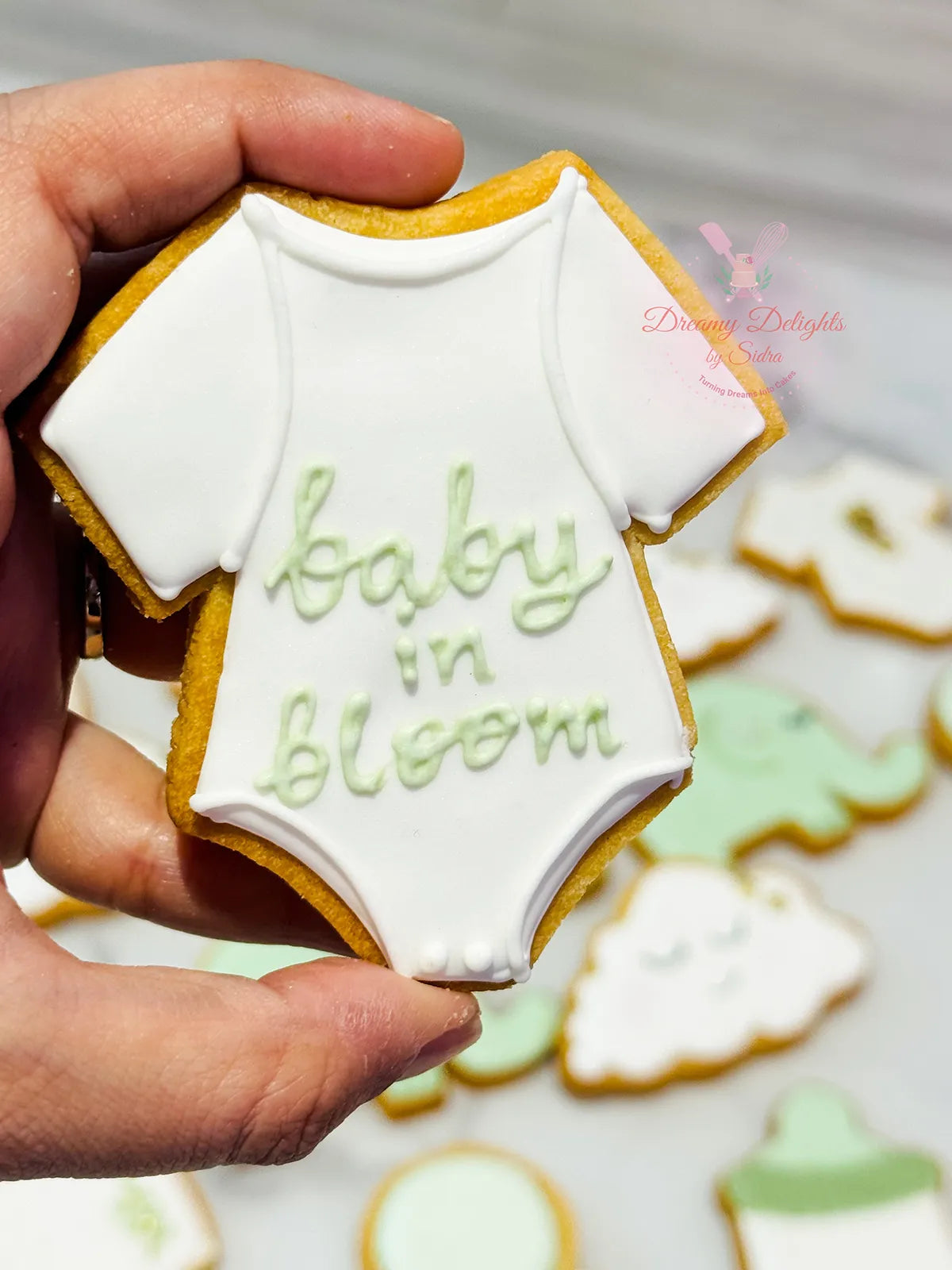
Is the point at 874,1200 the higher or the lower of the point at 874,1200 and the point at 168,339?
the lower

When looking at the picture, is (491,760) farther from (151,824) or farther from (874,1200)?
(874,1200)

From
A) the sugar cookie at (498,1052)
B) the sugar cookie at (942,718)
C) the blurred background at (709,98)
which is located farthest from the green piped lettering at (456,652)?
the blurred background at (709,98)

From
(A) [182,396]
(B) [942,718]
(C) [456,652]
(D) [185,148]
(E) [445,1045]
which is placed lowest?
(E) [445,1045]

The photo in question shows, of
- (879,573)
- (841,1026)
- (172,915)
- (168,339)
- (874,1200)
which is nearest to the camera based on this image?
(168,339)

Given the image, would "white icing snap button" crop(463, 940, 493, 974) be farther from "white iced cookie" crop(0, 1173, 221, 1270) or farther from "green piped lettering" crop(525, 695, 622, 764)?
"white iced cookie" crop(0, 1173, 221, 1270)

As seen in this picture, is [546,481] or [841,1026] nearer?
[546,481]

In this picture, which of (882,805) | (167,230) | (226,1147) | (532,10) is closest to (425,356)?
(167,230)

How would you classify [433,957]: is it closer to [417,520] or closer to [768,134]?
[417,520]

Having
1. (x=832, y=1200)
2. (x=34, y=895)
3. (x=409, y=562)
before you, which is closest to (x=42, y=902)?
(x=34, y=895)
